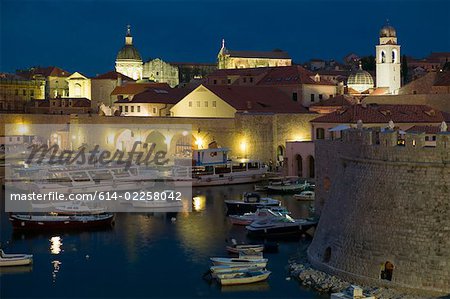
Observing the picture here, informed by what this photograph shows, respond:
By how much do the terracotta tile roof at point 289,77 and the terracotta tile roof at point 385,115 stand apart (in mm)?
12153

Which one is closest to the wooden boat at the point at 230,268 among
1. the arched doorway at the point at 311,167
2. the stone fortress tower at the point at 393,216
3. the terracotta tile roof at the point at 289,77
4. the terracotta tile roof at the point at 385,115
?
the stone fortress tower at the point at 393,216

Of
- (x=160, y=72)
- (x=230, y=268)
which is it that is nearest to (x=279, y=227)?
(x=230, y=268)

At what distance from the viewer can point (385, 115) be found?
121 feet

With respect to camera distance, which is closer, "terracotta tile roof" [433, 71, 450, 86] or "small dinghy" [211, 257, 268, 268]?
"small dinghy" [211, 257, 268, 268]

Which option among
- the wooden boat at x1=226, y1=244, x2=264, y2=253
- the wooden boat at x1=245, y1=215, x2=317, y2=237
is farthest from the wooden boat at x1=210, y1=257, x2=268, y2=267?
the wooden boat at x1=245, y1=215, x2=317, y2=237

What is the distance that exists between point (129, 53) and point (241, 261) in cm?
6013

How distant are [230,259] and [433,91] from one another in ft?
104

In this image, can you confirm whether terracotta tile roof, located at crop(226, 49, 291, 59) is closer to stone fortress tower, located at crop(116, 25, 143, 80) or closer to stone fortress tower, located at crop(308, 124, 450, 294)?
stone fortress tower, located at crop(116, 25, 143, 80)

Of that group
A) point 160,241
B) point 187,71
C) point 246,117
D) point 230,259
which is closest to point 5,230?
point 160,241

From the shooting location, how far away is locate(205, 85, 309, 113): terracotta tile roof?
150ft

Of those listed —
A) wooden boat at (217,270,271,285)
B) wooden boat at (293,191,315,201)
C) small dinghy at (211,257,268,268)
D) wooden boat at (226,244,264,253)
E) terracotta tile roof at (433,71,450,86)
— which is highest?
terracotta tile roof at (433,71,450,86)

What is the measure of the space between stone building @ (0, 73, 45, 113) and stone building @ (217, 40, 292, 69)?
56.5ft

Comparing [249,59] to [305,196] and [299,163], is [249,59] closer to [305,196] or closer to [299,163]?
[299,163]

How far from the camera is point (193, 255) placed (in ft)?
70.0
